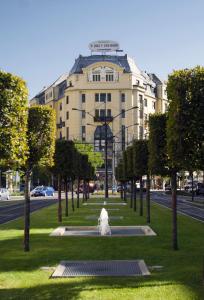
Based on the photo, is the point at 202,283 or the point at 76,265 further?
the point at 76,265

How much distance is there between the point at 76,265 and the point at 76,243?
14.6 ft

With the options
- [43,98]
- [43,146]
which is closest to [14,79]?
[43,146]

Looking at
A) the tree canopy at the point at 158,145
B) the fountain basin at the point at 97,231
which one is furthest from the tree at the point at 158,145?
the fountain basin at the point at 97,231

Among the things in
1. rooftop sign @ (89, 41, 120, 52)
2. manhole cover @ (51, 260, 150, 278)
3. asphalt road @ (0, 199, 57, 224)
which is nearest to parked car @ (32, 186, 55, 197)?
asphalt road @ (0, 199, 57, 224)

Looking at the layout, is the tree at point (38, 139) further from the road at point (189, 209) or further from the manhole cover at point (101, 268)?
the road at point (189, 209)

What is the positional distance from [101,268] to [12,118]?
4.11m

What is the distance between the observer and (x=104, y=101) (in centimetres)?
11062

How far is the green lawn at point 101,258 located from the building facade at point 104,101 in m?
88.0

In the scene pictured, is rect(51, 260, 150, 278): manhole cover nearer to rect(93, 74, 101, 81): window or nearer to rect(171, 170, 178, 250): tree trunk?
rect(171, 170, 178, 250): tree trunk

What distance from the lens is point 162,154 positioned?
20812 mm

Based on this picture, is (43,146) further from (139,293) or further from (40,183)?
(40,183)

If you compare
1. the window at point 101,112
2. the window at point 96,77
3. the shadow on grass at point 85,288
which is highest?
the window at point 96,77

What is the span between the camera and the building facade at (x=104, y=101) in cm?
10950

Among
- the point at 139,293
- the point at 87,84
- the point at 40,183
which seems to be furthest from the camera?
the point at 40,183
